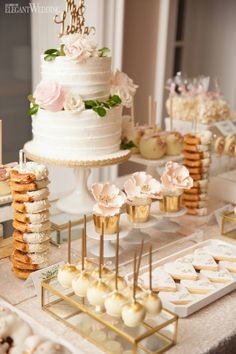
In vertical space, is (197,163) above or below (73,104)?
below

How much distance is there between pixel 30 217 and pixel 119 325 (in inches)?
16.0

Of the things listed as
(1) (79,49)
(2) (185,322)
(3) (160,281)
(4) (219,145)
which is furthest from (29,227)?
(4) (219,145)

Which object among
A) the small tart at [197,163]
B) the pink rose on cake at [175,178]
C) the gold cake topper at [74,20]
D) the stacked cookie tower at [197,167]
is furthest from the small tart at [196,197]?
the gold cake topper at [74,20]

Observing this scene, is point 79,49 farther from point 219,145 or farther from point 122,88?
point 219,145

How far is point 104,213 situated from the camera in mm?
1619

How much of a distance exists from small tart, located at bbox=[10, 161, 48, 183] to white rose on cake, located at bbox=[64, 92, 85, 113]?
0.27m

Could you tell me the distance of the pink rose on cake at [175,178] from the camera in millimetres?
1839

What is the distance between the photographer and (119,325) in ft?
4.15

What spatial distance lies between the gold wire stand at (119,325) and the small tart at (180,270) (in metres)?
0.24

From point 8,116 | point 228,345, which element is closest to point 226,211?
point 228,345

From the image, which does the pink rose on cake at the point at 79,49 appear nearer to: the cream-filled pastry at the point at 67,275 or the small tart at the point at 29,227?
the small tart at the point at 29,227

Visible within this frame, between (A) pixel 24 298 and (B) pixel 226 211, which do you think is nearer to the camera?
(A) pixel 24 298

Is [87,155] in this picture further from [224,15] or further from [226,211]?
[224,15]

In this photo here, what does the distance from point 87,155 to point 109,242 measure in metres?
0.29
